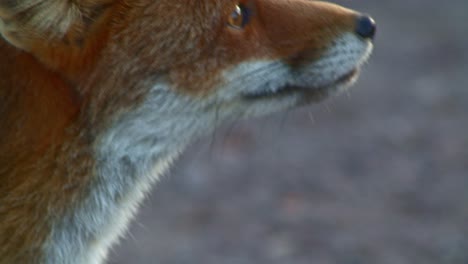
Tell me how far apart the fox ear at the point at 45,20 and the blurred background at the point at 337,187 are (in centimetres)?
Result: 289

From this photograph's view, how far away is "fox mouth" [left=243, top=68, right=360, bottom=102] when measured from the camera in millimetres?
5000

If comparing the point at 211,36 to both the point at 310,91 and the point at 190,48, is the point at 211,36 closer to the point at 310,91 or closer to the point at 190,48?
the point at 190,48

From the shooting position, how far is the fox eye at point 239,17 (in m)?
4.82

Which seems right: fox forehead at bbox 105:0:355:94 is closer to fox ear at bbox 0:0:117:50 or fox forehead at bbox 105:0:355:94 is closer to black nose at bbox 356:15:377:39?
black nose at bbox 356:15:377:39

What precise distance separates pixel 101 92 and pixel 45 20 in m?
0.42

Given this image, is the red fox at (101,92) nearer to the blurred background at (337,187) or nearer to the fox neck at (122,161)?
the fox neck at (122,161)

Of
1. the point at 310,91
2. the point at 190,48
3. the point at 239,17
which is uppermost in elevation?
the point at 239,17

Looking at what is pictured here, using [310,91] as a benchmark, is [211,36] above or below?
above

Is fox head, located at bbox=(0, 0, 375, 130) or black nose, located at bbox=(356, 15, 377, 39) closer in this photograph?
fox head, located at bbox=(0, 0, 375, 130)

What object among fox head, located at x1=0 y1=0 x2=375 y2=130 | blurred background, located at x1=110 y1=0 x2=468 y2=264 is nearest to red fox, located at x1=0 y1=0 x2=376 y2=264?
fox head, located at x1=0 y1=0 x2=375 y2=130

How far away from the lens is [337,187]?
969 centimetres

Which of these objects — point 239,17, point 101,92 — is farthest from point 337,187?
point 101,92

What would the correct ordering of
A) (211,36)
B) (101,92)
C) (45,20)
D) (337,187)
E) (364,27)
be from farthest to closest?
(337,187)
(364,27)
(211,36)
(101,92)
(45,20)

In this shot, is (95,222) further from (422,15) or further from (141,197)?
(422,15)
